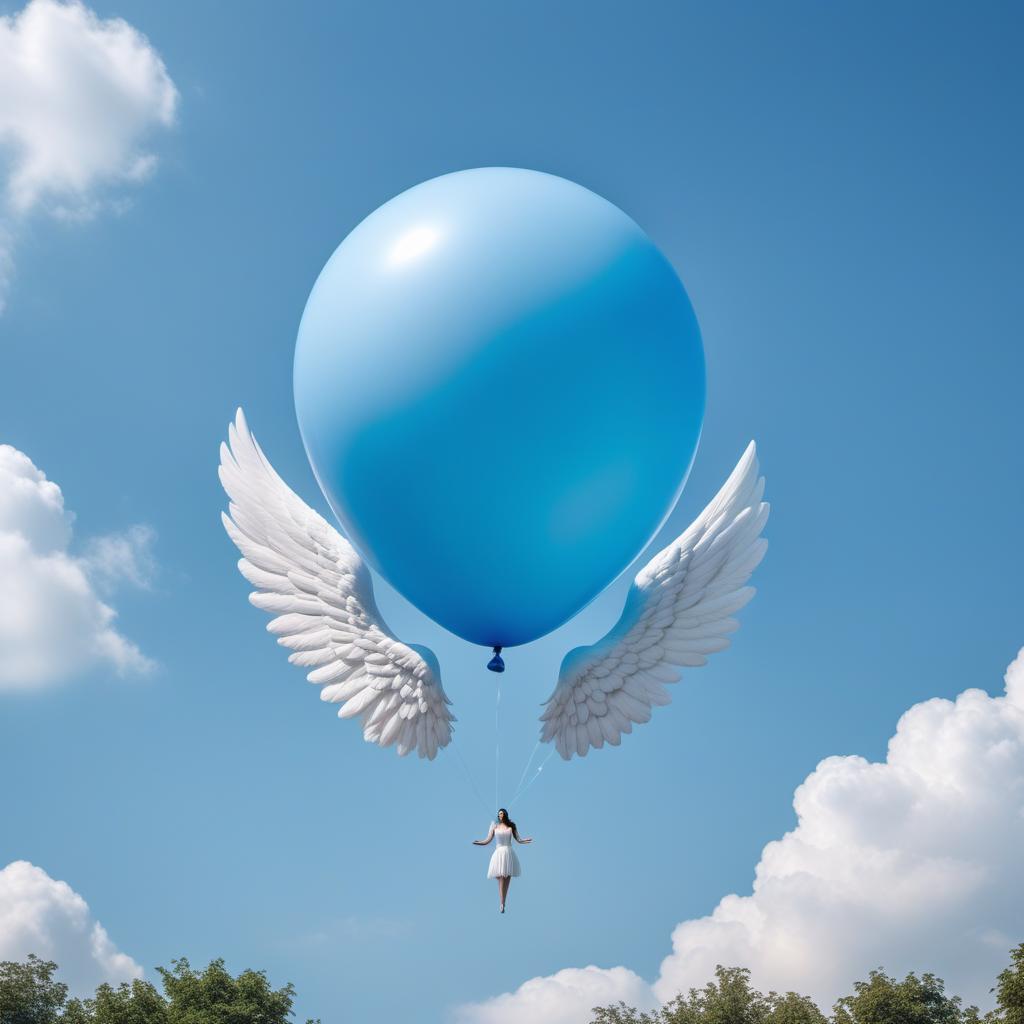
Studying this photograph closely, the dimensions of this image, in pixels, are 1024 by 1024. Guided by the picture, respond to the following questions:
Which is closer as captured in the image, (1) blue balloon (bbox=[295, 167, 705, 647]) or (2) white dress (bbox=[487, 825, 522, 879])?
(1) blue balloon (bbox=[295, 167, 705, 647])

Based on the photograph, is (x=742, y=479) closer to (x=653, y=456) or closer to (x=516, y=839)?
(x=653, y=456)

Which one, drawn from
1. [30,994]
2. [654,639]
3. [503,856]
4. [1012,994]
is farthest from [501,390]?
[30,994]

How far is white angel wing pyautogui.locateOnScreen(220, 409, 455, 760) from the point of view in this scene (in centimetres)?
1606

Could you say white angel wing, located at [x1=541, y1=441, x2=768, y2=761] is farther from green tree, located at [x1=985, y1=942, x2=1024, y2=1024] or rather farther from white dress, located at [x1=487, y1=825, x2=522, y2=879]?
green tree, located at [x1=985, y1=942, x2=1024, y2=1024]

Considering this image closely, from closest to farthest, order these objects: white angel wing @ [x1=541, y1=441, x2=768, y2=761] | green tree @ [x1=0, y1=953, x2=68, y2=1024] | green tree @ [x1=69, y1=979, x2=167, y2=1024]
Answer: white angel wing @ [x1=541, y1=441, x2=768, y2=761]
green tree @ [x1=69, y1=979, x2=167, y2=1024]
green tree @ [x1=0, y1=953, x2=68, y2=1024]

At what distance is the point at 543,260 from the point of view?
46.5ft

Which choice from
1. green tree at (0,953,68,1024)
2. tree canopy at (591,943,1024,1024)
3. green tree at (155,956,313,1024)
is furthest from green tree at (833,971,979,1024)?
green tree at (0,953,68,1024)

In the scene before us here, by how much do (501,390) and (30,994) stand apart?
34335mm

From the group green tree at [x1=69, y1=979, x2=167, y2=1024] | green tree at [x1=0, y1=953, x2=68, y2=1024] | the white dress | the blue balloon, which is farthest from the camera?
green tree at [x1=0, y1=953, x2=68, y2=1024]

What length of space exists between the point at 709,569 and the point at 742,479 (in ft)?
4.73

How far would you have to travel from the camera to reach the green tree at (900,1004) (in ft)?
99.0

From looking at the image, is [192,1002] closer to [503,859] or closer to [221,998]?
[221,998]

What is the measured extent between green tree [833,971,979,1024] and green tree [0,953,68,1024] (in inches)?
985

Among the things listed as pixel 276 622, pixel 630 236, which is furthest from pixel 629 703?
pixel 630 236
